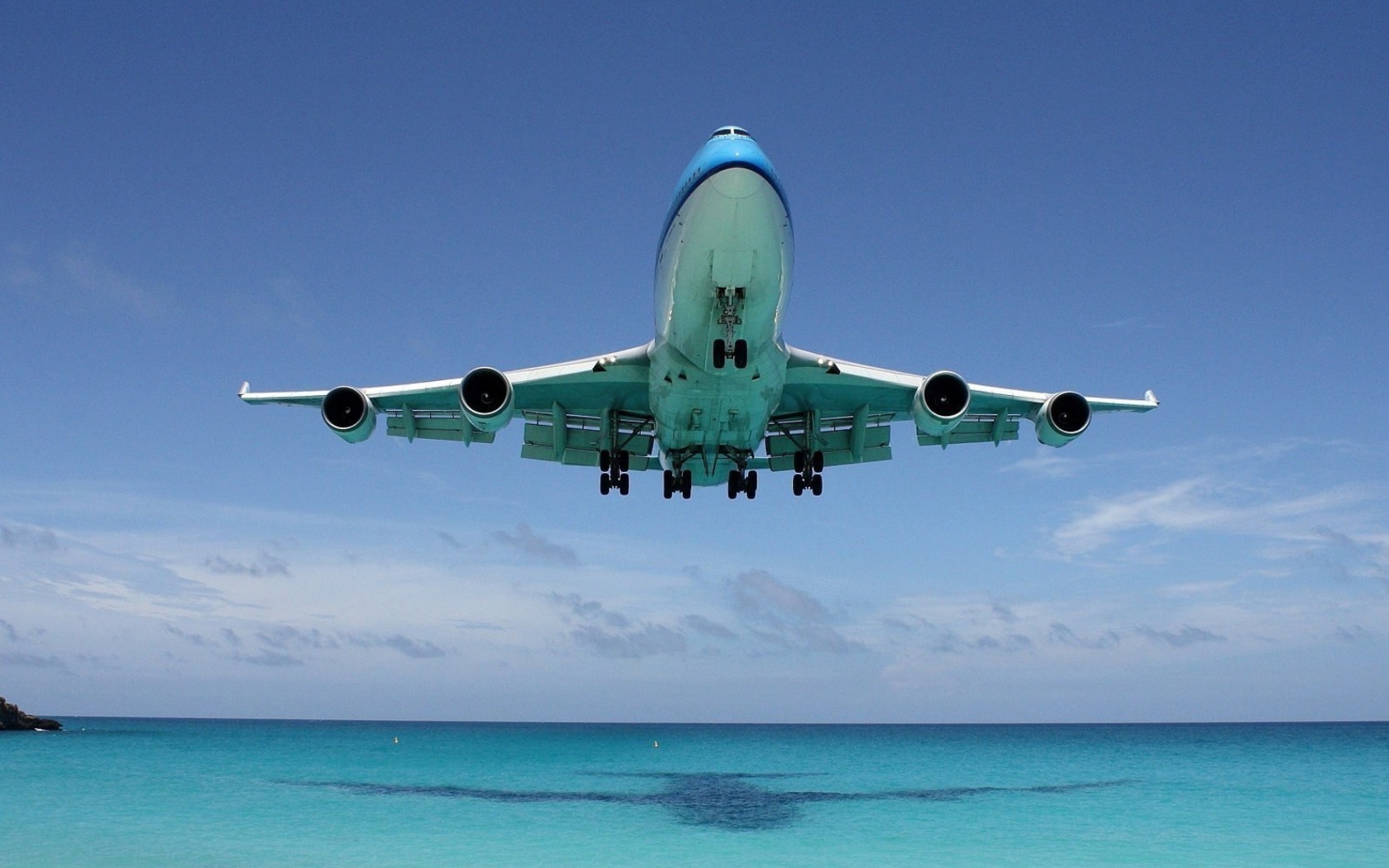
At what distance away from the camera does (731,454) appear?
2609 cm

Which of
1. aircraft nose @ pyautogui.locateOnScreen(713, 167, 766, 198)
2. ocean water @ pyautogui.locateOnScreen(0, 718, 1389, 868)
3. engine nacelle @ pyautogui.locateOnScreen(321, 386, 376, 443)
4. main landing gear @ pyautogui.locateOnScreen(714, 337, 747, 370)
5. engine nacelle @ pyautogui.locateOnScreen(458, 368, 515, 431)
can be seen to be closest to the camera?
aircraft nose @ pyautogui.locateOnScreen(713, 167, 766, 198)

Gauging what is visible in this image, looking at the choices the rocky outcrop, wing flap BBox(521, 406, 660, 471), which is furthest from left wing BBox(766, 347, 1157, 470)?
the rocky outcrop

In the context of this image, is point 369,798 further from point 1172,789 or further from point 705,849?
point 1172,789

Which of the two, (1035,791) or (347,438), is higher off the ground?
(347,438)

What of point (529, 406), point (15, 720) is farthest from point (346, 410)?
point (15, 720)

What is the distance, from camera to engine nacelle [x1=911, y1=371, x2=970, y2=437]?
23281mm

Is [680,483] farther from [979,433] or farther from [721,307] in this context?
[721,307]

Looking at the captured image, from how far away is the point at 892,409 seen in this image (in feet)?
87.8

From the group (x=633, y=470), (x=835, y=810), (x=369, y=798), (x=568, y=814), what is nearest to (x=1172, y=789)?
(x=835, y=810)

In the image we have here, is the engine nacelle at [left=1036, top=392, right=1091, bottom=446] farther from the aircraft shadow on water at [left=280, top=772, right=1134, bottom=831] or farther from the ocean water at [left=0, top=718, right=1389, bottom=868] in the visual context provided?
the aircraft shadow on water at [left=280, top=772, right=1134, bottom=831]

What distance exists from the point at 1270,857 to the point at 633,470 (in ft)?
126

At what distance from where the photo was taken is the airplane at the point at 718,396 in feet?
58.8

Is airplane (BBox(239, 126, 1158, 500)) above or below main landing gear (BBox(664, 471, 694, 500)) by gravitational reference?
above

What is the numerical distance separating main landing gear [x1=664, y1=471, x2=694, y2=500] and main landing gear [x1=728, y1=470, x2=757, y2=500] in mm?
975
